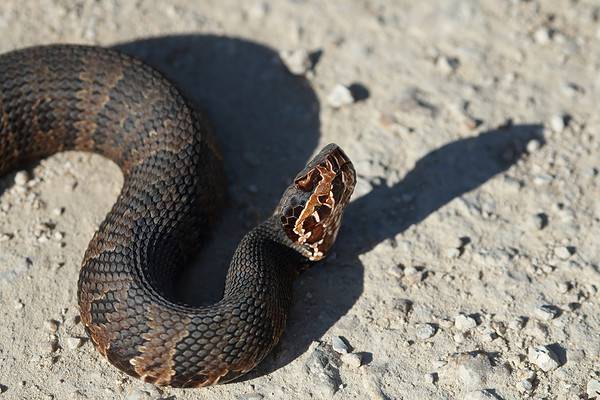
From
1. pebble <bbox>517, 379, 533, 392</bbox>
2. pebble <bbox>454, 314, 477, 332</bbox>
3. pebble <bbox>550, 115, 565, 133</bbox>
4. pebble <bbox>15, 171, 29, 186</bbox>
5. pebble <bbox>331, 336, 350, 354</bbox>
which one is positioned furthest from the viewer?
pebble <bbox>550, 115, 565, 133</bbox>

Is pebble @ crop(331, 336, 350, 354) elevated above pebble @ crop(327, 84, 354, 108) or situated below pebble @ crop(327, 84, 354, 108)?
below

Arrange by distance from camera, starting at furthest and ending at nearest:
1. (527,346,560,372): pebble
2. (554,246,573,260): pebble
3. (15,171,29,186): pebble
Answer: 1. (15,171,29,186): pebble
2. (554,246,573,260): pebble
3. (527,346,560,372): pebble

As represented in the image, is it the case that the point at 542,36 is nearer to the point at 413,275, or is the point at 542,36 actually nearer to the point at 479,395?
the point at 413,275

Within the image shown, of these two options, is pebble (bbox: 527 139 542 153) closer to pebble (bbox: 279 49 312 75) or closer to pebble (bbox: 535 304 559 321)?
pebble (bbox: 535 304 559 321)

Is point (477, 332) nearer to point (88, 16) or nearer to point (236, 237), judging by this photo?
point (236, 237)

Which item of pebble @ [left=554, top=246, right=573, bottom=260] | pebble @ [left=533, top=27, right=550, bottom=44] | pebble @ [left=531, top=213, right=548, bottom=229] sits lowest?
pebble @ [left=554, top=246, right=573, bottom=260]

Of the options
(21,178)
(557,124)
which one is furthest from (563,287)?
(21,178)

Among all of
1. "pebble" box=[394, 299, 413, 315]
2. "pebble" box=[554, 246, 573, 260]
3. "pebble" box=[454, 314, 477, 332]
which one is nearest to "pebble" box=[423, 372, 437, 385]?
"pebble" box=[454, 314, 477, 332]
